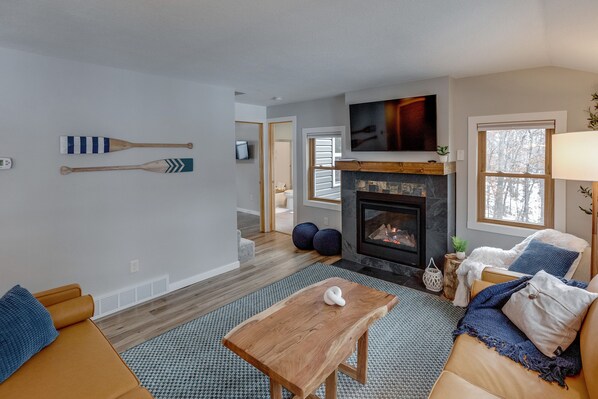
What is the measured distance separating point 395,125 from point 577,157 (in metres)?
1.98

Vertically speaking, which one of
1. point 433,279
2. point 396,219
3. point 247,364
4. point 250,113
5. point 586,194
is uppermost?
point 250,113

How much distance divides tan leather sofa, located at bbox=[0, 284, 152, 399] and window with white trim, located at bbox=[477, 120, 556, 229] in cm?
368

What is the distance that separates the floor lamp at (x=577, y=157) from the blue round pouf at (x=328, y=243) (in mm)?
2857

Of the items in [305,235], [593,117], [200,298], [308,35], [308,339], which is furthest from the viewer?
[305,235]

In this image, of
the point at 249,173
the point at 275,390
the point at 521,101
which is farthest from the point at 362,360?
the point at 249,173

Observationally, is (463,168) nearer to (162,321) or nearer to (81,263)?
(162,321)

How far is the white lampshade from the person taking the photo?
2121 mm

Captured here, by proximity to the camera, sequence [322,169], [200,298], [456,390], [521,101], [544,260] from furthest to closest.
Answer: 1. [322,169]
2. [200,298]
3. [521,101]
4. [544,260]
5. [456,390]

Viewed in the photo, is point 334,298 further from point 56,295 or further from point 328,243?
point 328,243

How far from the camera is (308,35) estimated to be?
2322 millimetres

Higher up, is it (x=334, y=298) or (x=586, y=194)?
(x=586, y=194)

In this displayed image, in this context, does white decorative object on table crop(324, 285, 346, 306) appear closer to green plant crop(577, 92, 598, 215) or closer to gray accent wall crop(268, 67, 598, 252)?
gray accent wall crop(268, 67, 598, 252)

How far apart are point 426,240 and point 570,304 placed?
211 cm

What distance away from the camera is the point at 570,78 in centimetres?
304
